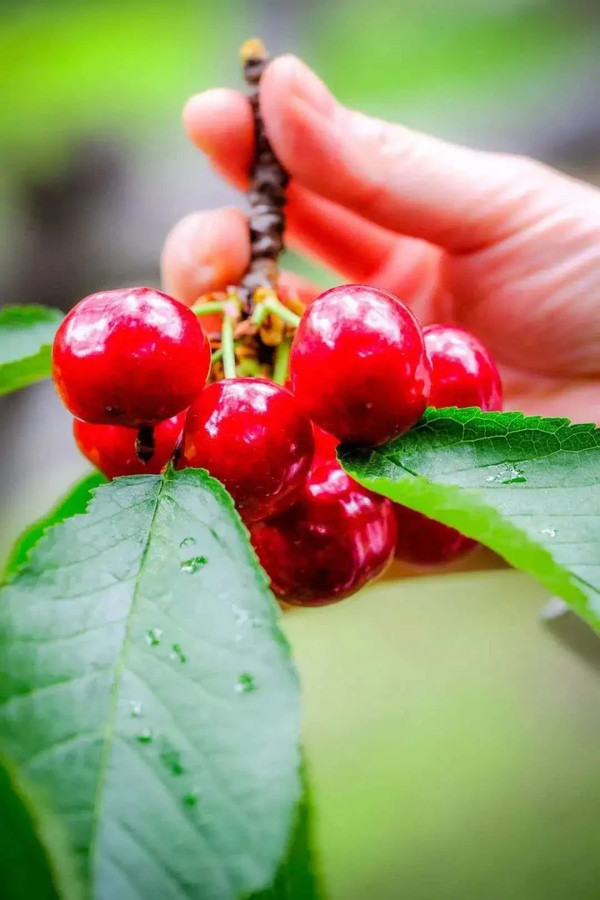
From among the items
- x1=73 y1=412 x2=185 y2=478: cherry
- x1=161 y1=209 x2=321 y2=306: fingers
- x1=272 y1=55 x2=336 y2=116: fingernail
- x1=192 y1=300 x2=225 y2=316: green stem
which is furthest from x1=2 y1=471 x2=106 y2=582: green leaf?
x1=272 y1=55 x2=336 y2=116: fingernail

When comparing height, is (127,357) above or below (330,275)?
above

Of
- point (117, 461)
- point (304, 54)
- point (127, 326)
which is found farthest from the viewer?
point (304, 54)

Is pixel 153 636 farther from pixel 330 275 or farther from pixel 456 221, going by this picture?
pixel 330 275

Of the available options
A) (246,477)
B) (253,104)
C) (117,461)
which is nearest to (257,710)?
(246,477)

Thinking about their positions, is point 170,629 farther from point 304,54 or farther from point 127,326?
point 304,54

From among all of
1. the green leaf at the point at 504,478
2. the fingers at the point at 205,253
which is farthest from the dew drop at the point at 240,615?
the fingers at the point at 205,253

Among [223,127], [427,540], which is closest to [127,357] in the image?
[427,540]
